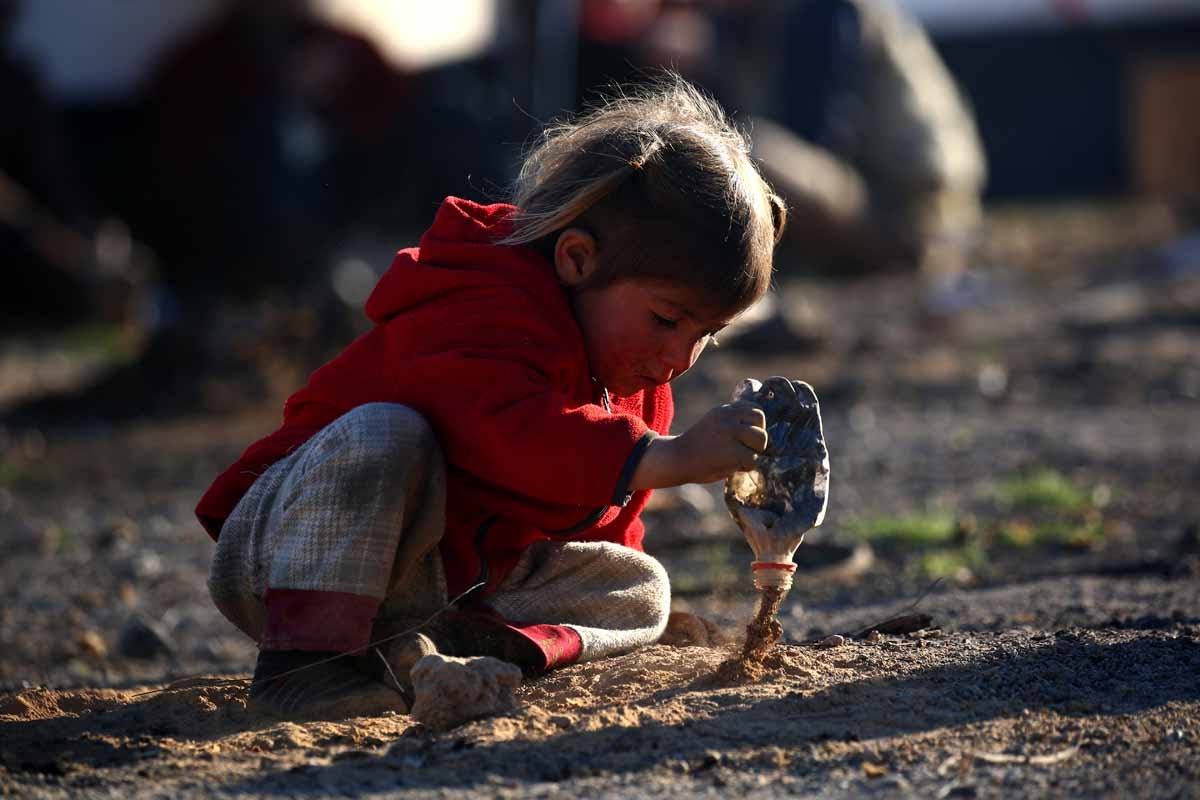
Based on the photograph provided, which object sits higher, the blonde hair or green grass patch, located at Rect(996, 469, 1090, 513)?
the blonde hair

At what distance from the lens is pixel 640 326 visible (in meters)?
3.04

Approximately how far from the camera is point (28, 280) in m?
12.6

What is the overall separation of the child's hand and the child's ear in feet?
1.35

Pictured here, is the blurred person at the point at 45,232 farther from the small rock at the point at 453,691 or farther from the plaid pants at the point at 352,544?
the small rock at the point at 453,691

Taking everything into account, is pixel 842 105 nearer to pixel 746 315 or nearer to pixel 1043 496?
pixel 746 315

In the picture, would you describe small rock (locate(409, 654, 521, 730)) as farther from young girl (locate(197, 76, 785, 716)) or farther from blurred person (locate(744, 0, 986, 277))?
blurred person (locate(744, 0, 986, 277))

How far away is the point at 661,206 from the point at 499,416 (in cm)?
52

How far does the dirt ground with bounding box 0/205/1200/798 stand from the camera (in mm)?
2613

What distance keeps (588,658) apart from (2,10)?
11.3m

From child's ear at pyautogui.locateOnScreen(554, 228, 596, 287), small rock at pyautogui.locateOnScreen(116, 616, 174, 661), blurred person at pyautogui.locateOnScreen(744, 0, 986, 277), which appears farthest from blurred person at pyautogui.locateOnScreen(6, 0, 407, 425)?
child's ear at pyautogui.locateOnScreen(554, 228, 596, 287)

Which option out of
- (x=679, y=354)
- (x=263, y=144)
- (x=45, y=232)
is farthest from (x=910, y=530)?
(x=263, y=144)

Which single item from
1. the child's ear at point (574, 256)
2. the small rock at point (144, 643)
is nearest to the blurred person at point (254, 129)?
the small rock at point (144, 643)

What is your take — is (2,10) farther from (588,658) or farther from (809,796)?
(809,796)

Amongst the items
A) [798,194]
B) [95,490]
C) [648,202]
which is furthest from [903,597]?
[798,194]
